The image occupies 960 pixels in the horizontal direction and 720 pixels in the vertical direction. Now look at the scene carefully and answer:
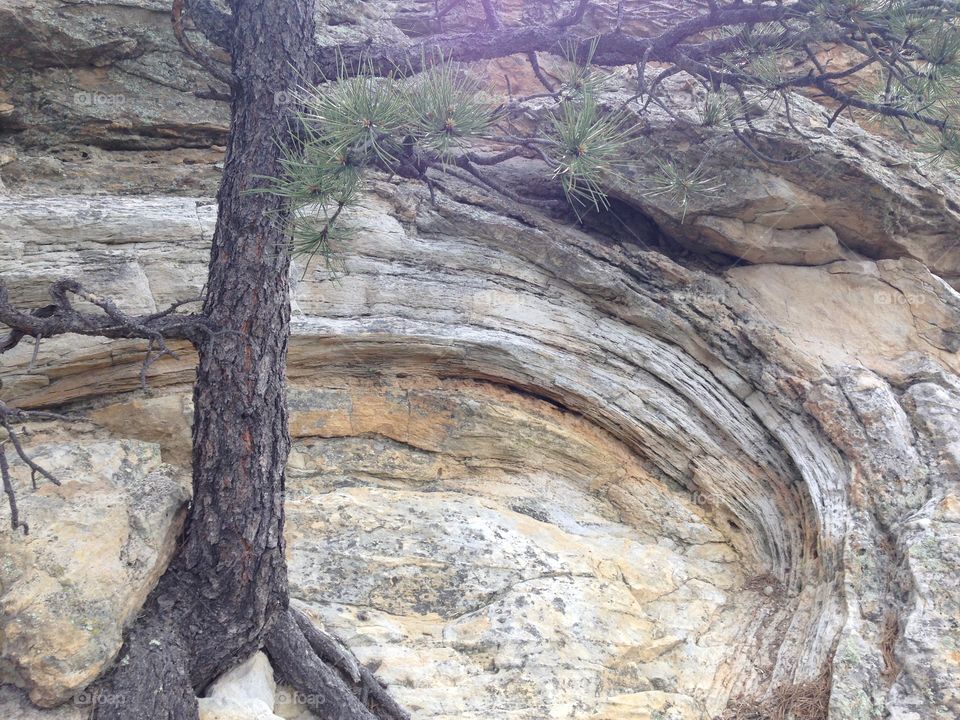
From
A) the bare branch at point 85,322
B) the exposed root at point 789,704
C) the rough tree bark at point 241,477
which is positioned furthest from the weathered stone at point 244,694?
the exposed root at point 789,704

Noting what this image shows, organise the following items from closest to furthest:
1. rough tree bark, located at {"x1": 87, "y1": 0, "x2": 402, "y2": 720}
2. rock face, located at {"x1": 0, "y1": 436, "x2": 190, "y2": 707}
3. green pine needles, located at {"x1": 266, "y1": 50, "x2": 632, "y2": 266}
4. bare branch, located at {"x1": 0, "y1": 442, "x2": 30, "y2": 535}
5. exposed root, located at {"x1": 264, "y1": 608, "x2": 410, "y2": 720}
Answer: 1. bare branch, located at {"x1": 0, "y1": 442, "x2": 30, "y2": 535}
2. rock face, located at {"x1": 0, "y1": 436, "x2": 190, "y2": 707}
3. green pine needles, located at {"x1": 266, "y1": 50, "x2": 632, "y2": 266}
4. rough tree bark, located at {"x1": 87, "y1": 0, "x2": 402, "y2": 720}
5. exposed root, located at {"x1": 264, "y1": 608, "x2": 410, "y2": 720}

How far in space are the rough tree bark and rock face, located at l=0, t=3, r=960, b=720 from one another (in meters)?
0.81

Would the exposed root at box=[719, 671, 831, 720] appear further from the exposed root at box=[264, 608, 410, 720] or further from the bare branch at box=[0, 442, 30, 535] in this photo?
the bare branch at box=[0, 442, 30, 535]

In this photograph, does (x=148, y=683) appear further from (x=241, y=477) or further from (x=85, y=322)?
(x=85, y=322)

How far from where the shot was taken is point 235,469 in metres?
4.17

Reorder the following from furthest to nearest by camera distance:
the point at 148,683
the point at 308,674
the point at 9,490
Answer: the point at 308,674 → the point at 148,683 → the point at 9,490

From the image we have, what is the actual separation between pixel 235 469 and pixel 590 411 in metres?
3.05

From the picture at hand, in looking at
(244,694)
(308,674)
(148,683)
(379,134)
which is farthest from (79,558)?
(379,134)

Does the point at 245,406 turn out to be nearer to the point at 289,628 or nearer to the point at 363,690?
the point at 289,628

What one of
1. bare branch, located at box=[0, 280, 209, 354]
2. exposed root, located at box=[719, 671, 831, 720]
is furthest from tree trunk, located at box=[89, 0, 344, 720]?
exposed root, located at box=[719, 671, 831, 720]

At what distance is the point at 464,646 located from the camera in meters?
5.13

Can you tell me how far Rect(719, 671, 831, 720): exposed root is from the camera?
485cm

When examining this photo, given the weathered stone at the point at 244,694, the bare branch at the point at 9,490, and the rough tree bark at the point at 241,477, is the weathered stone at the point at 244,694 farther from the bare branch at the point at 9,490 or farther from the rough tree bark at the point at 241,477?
the bare branch at the point at 9,490

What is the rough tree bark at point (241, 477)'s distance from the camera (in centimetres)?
417
